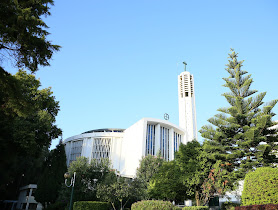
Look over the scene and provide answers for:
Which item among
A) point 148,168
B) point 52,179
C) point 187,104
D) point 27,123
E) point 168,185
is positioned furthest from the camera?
point 187,104

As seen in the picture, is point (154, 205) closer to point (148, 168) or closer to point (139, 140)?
point (148, 168)

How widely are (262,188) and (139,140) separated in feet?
75.4

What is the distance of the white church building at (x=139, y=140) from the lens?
104ft

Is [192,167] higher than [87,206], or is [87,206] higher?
[192,167]

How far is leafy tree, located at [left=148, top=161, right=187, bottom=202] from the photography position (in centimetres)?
1704

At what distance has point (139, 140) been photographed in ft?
104

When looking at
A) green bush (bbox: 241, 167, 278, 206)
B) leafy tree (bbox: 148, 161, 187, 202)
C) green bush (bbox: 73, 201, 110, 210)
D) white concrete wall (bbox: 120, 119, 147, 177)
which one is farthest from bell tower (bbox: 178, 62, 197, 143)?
green bush (bbox: 241, 167, 278, 206)

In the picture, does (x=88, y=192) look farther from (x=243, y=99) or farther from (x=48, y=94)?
(x=243, y=99)

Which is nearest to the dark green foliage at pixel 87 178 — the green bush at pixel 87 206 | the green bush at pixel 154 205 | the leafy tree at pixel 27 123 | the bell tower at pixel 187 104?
the green bush at pixel 87 206

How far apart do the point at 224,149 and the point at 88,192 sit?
36.8ft

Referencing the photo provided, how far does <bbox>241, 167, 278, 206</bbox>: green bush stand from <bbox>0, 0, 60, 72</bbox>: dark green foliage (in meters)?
10.2

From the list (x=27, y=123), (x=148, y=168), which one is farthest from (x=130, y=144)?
(x=27, y=123)

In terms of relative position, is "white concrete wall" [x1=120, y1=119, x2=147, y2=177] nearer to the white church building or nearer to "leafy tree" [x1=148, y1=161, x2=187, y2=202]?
the white church building

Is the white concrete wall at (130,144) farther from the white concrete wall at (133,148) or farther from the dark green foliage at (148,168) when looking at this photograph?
the dark green foliage at (148,168)
